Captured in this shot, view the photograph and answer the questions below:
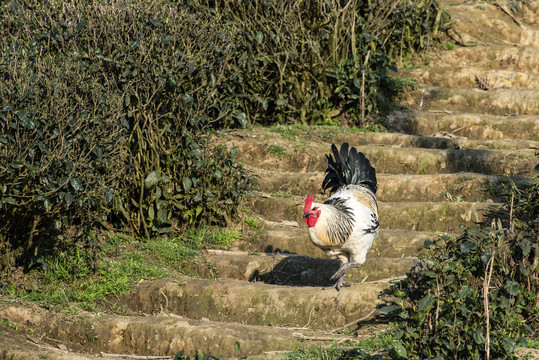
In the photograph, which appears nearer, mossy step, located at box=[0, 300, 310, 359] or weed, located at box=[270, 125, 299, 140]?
mossy step, located at box=[0, 300, 310, 359]

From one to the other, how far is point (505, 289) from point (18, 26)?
6922mm

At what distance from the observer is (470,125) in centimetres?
1185

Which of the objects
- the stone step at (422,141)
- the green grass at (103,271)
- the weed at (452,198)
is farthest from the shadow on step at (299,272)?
the stone step at (422,141)

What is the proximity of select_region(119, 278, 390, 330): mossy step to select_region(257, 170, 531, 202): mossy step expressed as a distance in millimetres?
2817

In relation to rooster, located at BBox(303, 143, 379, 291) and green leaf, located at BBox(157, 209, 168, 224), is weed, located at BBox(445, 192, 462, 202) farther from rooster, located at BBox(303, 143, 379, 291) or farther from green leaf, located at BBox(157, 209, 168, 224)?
green leaf, located at BBox(157, 209, 168, 224)

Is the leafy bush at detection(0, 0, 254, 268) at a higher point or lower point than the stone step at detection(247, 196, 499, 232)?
higher

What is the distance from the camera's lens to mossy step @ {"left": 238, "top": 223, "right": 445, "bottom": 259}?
859 centimetres

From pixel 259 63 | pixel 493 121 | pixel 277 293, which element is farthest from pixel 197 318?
pixel 493 121

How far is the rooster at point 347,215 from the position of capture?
281 inches

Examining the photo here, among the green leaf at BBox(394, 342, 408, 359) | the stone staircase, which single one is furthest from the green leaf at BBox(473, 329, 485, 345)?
the stone staircase

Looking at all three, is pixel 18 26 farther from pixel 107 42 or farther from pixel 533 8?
pixel 533 8

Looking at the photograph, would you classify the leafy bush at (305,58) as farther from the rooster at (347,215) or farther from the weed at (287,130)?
the rooster at (347,215)

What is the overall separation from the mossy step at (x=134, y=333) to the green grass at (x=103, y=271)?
0.31m

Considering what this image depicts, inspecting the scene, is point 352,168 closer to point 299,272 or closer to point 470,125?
point 299,272
